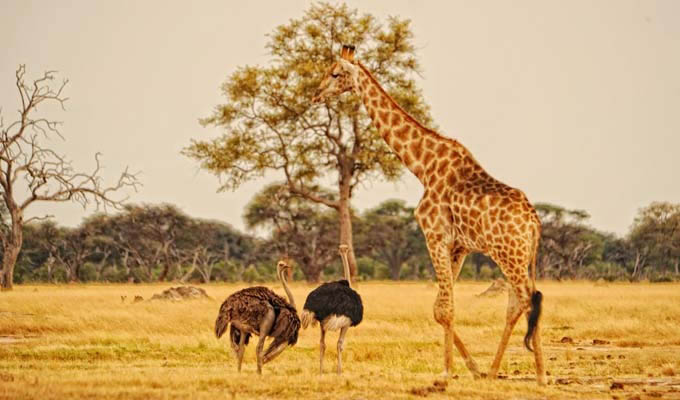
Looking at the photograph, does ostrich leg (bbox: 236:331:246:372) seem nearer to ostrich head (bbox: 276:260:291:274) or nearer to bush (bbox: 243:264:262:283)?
ostrich head (bbox: 276:260:291:274)

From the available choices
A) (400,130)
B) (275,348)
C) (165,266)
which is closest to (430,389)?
(275,348)

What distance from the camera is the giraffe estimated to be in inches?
470

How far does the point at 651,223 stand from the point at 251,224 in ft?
99.0

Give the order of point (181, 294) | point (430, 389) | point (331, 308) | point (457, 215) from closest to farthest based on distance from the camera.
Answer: point (430, 389)
point (457, 215)
point (331, 308)
point (181, 294)

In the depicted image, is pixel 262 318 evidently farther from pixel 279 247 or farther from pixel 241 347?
pixel 279 247

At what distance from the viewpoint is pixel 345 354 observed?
53.5ft

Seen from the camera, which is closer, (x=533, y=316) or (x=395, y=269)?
(x=533, y=316)

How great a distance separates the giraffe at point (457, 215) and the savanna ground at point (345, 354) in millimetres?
872

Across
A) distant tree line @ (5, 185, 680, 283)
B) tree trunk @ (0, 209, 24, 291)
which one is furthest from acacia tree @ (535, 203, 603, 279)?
tree trunk @ (0, 209, 24, 291)

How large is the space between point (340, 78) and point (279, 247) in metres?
48.4

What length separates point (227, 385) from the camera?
11664mm

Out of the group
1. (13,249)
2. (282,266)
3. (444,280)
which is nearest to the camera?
(444,280)

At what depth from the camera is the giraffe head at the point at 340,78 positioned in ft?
46.7

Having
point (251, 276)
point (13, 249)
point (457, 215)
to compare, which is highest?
point (13, 249)
